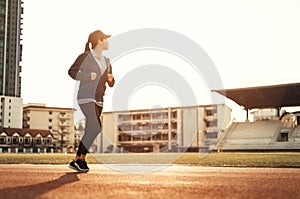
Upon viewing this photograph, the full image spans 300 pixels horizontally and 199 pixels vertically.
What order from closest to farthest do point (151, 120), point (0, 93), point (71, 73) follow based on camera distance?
1. point (71, 73)
2. point (151, 120)
3. point (0, 93)

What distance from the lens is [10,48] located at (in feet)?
358

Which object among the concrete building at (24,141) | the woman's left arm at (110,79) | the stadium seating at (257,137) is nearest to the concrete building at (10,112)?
the concrete building at (24,141)

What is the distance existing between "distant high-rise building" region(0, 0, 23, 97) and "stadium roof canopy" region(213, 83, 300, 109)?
6782 cm

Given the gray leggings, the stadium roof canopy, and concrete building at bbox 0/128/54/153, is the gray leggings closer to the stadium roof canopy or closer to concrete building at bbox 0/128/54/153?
the stadium roof canopy

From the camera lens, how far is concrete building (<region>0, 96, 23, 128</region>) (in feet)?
332

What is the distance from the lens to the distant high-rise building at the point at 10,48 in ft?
351

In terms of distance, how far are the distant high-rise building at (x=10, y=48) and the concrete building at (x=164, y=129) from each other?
80.1 feet

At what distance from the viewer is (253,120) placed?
58562 millimetres

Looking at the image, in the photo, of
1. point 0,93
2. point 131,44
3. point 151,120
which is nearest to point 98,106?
point 131,44

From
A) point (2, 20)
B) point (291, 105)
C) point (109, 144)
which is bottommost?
point (109, 144)

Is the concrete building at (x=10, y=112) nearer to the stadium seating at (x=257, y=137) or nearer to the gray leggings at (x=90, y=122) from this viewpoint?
the stadium seating at (x=257, y=137)

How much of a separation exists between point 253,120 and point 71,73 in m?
54.0

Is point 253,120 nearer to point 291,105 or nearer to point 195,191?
point 291,105

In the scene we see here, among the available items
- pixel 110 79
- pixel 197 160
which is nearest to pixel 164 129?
pixel 197 160
